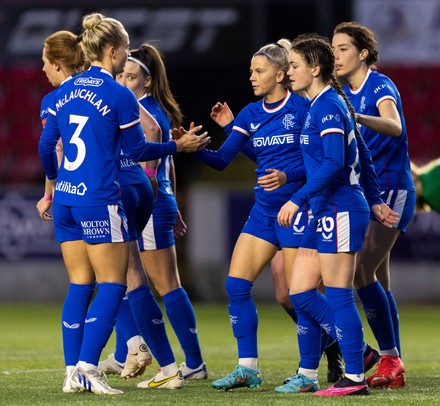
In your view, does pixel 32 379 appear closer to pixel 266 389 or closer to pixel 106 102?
pixel 266 389

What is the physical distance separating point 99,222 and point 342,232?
4.15ft

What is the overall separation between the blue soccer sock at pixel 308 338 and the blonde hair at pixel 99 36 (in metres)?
1.69

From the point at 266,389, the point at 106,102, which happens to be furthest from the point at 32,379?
the point at 106,102

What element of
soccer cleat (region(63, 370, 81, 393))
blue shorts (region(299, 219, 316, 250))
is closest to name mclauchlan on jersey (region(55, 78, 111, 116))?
blue shorts (region(299, 219, 316, 250))

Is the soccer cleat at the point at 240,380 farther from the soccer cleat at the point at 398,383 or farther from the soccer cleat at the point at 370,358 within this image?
the soccer cleat at the point at 370,358

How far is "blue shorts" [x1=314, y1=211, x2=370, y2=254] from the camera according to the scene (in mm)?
6367

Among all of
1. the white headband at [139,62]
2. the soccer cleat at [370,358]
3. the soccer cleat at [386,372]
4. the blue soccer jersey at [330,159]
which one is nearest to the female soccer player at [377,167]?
the soccer cleat at [386,372]

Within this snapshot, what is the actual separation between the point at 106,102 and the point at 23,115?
1186cm

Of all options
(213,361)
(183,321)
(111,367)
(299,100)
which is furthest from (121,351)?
(299,100)

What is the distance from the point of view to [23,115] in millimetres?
18000

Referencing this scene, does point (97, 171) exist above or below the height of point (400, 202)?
above

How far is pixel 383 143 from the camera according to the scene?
7.28 m

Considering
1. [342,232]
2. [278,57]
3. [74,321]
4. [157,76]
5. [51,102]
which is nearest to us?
[342,232]

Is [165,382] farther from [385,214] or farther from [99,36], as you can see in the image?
[99,36]
